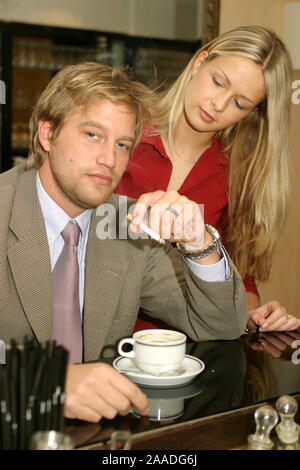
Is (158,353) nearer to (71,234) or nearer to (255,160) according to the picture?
(71,234)

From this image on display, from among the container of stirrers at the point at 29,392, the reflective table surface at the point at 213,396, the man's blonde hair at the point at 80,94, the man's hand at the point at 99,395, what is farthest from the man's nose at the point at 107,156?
the container of stirrers at the point at 29,392

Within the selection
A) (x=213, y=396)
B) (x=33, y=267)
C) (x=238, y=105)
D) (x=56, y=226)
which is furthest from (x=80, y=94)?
(x=213, y=396)

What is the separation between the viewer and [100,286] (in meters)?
1.73

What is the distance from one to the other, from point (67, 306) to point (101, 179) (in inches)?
14.5

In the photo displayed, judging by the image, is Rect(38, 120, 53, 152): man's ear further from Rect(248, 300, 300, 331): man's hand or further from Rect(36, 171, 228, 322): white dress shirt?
Rect(248, 300, 300, 331): man's hand

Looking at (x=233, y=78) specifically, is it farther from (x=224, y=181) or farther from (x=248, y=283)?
(x=248, y=283)

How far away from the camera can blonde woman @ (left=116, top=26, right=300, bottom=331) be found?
2.16 metres

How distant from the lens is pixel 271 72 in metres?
2.15

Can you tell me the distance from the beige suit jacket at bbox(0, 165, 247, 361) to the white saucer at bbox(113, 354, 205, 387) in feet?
1.02

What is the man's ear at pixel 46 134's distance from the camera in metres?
1.86

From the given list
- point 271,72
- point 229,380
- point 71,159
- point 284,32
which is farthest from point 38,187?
point 284,32

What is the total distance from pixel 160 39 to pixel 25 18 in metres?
0.94

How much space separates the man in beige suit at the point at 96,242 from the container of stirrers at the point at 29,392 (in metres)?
0.60

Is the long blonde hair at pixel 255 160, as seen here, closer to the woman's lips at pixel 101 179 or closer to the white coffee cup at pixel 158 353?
the woman's lips at pixel 101 179
